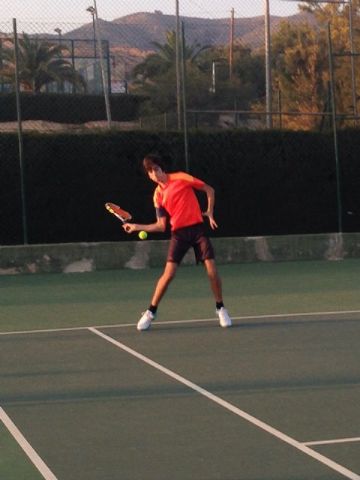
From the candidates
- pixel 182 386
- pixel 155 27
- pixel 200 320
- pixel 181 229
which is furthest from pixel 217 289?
pixel 155 27

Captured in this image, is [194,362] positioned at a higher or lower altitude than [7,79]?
lower

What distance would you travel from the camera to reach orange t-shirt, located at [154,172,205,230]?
12.3 metres

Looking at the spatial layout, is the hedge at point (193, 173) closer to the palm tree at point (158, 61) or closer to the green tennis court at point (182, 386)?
the green tennis court at point (182, 386)

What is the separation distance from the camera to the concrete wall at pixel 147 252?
1853 centimetres

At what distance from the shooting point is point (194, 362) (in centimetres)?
1030

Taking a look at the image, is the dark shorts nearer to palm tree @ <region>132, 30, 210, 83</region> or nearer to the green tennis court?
the green tennis court

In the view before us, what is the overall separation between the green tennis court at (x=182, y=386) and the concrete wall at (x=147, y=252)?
8.76ft

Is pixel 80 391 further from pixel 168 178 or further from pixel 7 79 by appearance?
pixel 7 79


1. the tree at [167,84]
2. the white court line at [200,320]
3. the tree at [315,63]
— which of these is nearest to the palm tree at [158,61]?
the tree at [167,84]

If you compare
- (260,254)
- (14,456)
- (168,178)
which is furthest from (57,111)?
(14,456)

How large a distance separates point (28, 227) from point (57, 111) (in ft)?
A: 65.9

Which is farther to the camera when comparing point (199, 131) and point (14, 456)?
point (199, 131)

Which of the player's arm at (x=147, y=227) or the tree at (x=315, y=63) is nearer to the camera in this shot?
the player's arm at (x=147, y=227)

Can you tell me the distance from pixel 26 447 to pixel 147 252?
11700 mm
